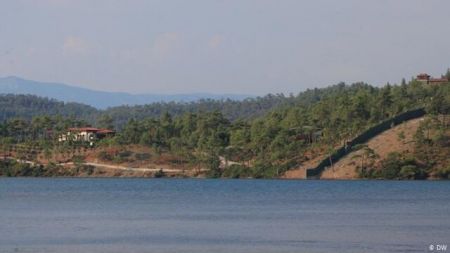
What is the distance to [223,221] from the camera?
7062cm

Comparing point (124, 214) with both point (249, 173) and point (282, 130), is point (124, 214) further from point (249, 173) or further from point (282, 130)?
point (282, 130)

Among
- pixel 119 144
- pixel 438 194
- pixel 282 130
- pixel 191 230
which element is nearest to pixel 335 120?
pixel 282 130

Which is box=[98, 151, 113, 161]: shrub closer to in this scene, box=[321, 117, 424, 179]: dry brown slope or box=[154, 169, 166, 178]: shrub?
box=[154, 169, 166, 178]: shrub

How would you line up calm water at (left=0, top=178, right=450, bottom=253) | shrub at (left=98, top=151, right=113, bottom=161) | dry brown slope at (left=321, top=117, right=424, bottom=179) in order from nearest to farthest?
1. calm water at (left=0, top=178, right=450, bottom=253)
2. dry brown slope at (left=321, top=117, right=424, bottom=179)
3. shrub at (left=98, top=151, right=113, bottom=161)

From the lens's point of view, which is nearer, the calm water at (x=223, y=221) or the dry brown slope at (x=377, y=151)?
the calm water at (x=223, y=221)

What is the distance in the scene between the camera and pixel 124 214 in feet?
254

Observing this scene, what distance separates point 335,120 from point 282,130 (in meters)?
9.27

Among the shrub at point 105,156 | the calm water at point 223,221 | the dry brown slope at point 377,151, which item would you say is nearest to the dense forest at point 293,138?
the dry brown slope at point 377,151

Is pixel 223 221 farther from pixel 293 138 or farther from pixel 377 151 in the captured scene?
pixel 293 138

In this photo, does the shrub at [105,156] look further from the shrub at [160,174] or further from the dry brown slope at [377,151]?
the dry brown slope at [377,151]

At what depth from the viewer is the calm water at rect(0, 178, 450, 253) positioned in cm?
5422

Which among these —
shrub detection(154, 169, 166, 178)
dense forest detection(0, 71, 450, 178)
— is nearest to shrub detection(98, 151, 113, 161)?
dense forest detection(0, 71, 450, 178)

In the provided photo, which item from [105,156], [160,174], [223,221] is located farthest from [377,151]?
[223,221]

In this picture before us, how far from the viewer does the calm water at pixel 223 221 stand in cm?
5422
